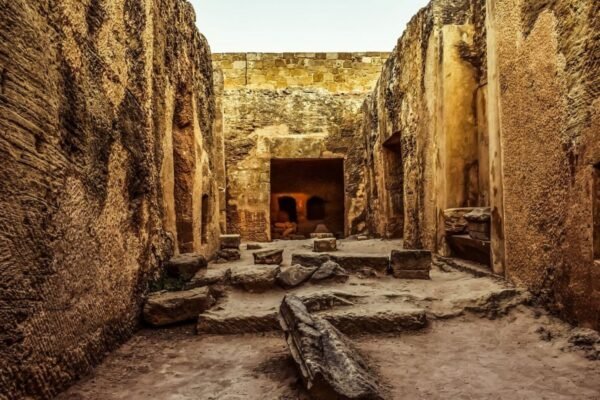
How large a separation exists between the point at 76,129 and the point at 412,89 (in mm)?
4715

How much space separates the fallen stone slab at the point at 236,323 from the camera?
2809 mm

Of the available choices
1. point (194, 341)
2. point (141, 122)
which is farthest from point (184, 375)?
point (141, 122)

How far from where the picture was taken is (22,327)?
161cm

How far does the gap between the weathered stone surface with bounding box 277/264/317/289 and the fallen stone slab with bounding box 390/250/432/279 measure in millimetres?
947

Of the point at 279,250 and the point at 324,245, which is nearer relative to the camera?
the point at 279,250

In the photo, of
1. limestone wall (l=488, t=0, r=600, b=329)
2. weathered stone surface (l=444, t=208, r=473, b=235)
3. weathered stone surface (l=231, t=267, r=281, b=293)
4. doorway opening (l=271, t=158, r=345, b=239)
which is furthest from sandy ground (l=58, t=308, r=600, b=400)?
doorway opening (l=271, t=158, r=345, b=239)

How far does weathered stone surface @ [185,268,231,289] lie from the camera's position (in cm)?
343

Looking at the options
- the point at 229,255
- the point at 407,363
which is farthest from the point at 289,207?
the point at 407,363

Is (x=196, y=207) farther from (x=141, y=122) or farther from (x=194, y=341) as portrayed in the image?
(x=194, y=341)

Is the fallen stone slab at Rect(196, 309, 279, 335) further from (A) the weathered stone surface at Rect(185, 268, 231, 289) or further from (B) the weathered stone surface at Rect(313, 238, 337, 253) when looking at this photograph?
(B) the weathered stone surface at Rect(313, 238, 337, 253)

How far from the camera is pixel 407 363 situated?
88.4 inches

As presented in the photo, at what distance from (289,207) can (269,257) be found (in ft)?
30.0

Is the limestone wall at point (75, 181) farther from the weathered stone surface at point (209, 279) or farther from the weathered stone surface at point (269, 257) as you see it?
the weathered stone surface at point (269, 257)

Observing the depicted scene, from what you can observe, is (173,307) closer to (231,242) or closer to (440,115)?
(231,242)
